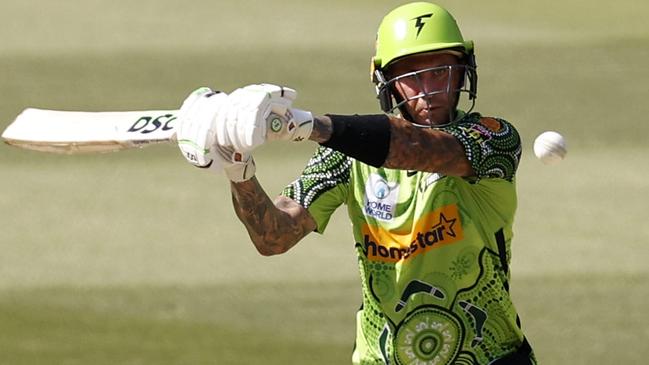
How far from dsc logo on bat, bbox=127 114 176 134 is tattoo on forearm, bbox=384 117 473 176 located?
581 mm

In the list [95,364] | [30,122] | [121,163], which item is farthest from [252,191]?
[121,163]

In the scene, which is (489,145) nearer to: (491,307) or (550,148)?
(550,148)

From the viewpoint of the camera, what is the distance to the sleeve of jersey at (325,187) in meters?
4.37

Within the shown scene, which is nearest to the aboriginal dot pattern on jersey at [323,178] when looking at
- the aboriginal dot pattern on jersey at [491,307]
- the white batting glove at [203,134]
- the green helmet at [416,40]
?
the green helmet at [416,40]

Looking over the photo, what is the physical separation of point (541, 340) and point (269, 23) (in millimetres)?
4573

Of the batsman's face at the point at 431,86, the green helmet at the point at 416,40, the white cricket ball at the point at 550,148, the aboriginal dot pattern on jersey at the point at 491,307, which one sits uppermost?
the green helmet at the point at 416,40

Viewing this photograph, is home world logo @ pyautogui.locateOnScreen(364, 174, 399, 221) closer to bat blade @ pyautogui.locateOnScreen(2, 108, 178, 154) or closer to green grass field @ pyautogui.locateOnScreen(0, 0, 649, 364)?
bat blade @ pyautogui.locateOnScreen(2, 108, 178, 154)

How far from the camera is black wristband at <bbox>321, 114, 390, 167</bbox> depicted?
353cm

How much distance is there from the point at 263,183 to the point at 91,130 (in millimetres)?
5002

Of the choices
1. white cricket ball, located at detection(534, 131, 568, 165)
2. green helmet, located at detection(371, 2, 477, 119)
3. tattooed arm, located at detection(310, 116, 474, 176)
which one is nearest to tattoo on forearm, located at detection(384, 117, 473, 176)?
tattooed arm, located at detection(310, 116, 474, 176)

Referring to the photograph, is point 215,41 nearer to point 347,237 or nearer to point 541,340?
point 347,237

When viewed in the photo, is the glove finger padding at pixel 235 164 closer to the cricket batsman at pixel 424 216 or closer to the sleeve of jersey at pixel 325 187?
the cricket batsman at pixel 424 216

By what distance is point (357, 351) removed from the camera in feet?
14.8

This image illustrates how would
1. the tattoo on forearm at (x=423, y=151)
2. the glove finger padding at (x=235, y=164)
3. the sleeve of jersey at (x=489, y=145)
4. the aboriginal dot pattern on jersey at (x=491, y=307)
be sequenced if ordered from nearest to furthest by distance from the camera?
1. the glove finger padding at (x=235, y=164)
2. the tattoo on forearm at (x=423, y=151)
3. the sleeve of jersey at (x=489, y=145)
4. the aboriginal dot pattern on jersey at (x=491, y=307)
